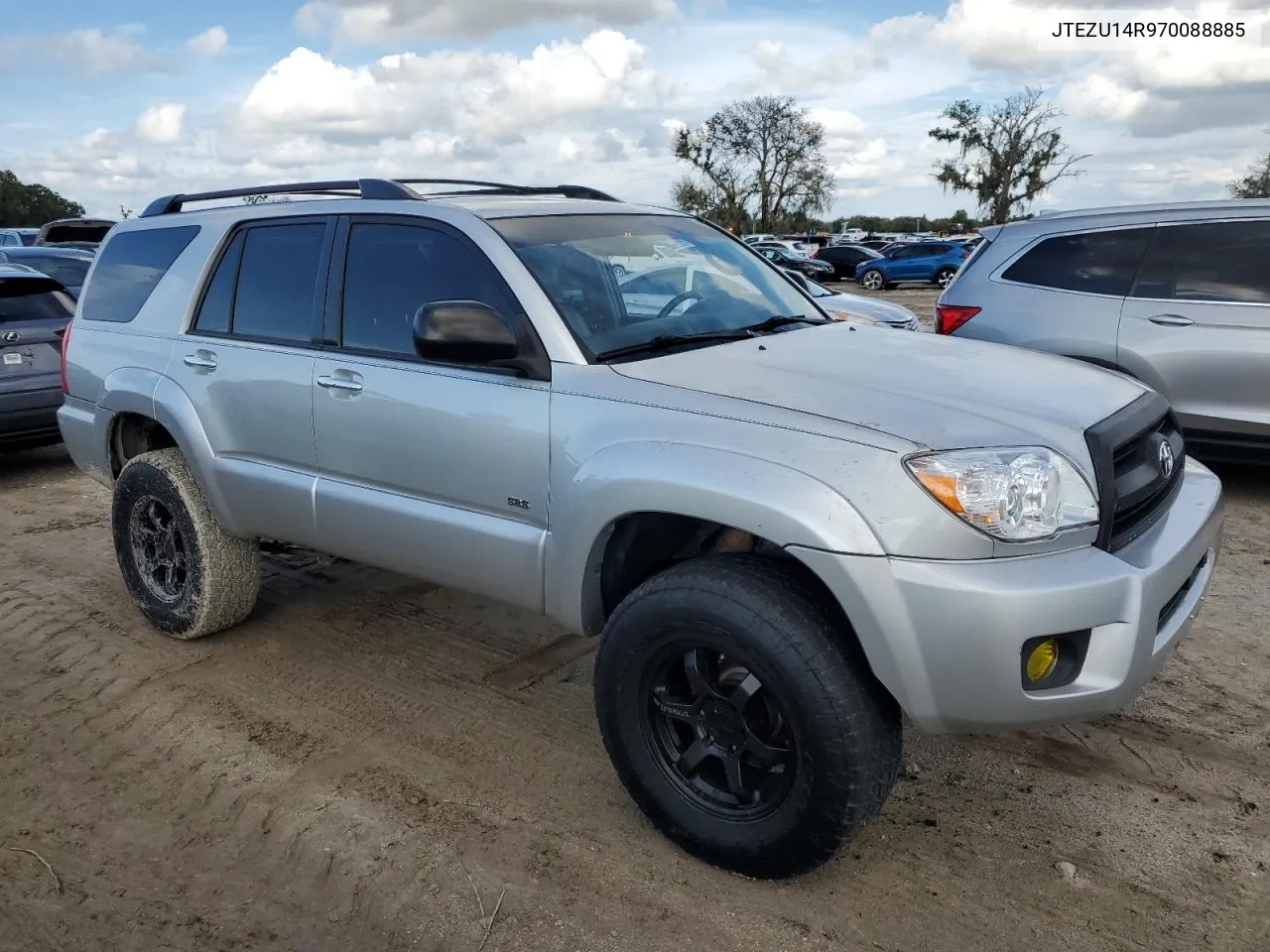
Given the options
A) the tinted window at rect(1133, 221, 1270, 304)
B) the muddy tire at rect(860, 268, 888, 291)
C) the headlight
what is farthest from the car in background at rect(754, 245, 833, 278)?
the headlight

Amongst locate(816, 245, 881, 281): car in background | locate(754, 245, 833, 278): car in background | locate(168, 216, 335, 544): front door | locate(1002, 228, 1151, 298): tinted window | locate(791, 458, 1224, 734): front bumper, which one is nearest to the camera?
locate(791, 458, 1224, 734): front bumper

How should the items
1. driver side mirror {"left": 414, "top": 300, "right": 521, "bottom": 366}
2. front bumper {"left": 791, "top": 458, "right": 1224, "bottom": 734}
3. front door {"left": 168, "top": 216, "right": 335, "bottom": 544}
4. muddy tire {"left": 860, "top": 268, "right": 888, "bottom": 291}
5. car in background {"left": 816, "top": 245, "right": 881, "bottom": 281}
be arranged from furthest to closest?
1. car in background {"left": 816, "top": 245, "right": 881, "bottom": 281}
2. muddy tire {"left": 860, "top": 268, "right": 888, "bottom": 291}
3. front door {"left": 168, "top": 216, "right": 335, "bottom": 544}
4. driver side mirror {"left": 414, "top": 300, "right": 521, "bottom": 366}
5. front bumper {"left": 791, "top": 458, "right": 1224, "bottom": 734}

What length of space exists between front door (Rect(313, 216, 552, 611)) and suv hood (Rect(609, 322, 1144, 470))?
0.47 metres

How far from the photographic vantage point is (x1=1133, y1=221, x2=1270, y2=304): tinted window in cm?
607

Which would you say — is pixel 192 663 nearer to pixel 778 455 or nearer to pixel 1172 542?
pixel 778 455

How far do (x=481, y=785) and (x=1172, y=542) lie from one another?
221 centimetres

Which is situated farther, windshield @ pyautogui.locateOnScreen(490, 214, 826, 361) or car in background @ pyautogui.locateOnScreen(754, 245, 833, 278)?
car in background @ pyautogui.locateOnScreen(754, 245, 833, 278)

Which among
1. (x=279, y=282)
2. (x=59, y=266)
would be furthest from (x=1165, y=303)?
(x=59, y=266)

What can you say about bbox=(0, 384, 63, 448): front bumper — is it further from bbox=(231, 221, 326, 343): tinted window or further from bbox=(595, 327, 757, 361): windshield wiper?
bbox=(595, 327, 757, 361): windshield wiper

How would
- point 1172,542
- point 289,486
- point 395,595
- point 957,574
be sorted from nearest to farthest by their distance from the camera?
point 957,574 < point 1172,542 < point 289,486 < point 395,595

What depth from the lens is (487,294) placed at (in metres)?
3.43

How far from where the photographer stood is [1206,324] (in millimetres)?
6059

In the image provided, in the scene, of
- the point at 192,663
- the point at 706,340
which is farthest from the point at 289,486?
the point at 706,340

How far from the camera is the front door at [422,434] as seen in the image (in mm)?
3250
